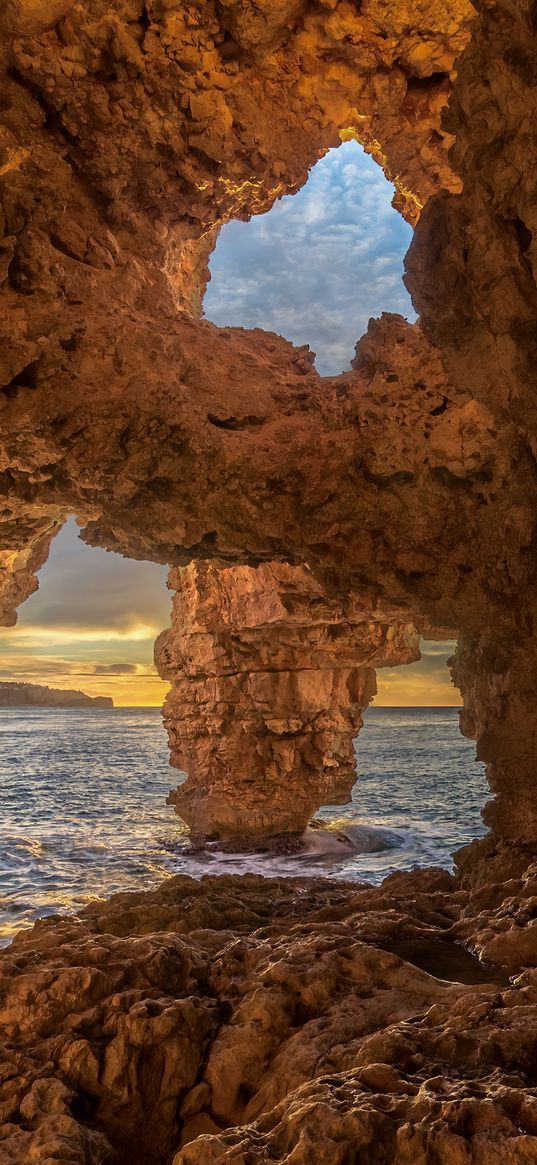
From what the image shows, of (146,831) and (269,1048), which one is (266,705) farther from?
(269,1048)

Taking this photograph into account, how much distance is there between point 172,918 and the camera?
5.62 metres

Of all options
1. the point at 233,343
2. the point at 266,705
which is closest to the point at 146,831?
the point at 266,705

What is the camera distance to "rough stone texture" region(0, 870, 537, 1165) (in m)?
2.33

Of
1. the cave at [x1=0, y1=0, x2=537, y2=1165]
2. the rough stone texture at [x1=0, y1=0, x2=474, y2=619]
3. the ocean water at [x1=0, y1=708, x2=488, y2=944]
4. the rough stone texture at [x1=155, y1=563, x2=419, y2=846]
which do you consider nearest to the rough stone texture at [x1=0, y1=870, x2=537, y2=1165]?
the cave at [x1=0, y1=0, x2=537, y2=1165]

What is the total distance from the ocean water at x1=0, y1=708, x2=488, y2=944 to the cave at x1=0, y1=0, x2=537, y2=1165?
17.1 feet

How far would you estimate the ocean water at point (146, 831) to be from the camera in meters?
12.6

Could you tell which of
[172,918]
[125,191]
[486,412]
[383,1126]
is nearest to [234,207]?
[125,191]

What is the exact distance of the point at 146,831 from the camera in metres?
18.2

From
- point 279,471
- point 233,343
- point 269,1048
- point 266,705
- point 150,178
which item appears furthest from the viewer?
point 266,705

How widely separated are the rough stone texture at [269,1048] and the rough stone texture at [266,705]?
9.67m

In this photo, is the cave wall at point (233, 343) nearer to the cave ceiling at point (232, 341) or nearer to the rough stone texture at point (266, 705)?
the cave ceiling at point (232, 341)

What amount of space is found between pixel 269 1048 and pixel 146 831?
16033 millimetres

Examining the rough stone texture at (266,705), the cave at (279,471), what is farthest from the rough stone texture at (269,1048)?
the rough stone texture at (266,705)

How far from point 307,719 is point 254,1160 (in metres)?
12.8
